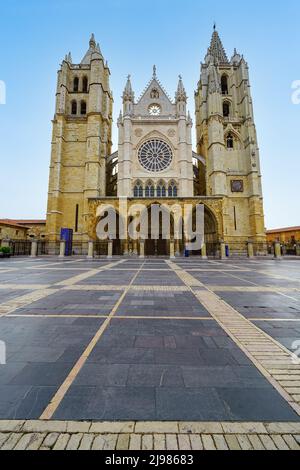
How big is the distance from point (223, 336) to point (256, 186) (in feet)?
101

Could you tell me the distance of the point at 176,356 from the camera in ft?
8.17

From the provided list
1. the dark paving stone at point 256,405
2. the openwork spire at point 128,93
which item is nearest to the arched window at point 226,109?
the openwork spire at point 128,93

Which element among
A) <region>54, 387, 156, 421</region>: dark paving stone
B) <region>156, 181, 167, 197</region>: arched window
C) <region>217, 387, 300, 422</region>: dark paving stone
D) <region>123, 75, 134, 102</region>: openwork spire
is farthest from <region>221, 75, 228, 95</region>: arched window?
<region>54, 387, 156, 421</region>: dark paving stone

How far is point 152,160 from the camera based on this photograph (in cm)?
3103

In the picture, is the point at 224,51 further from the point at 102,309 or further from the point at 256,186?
the point at 102,309

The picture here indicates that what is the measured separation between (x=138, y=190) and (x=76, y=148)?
10.6 m

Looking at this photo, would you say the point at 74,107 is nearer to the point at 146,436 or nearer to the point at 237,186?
the point at 237,186

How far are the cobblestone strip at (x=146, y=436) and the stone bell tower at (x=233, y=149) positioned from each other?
86.5 ft

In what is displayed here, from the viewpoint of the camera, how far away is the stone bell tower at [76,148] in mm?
28062

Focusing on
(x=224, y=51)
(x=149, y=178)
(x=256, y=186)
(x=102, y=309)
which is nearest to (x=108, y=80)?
(x=149, y=178)

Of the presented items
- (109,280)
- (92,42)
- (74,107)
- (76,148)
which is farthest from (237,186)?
(92,42)

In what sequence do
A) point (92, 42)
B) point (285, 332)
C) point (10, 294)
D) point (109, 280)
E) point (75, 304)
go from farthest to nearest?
point (92, 42)
point (109, 280)
point (10, 294)
point (75, 304)
point (285, 332)

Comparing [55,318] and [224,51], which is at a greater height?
[224,51]
